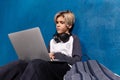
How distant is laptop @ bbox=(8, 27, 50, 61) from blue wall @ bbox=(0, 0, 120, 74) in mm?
440

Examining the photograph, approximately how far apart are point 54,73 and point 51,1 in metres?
0.78

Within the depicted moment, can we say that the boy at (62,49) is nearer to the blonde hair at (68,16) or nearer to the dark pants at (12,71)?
the blonde hair at (68,16)

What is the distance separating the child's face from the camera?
1708 mm

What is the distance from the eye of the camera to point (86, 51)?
1.70 metres

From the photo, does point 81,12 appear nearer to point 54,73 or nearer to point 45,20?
point 45,20

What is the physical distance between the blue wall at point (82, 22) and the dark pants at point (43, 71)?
42cm

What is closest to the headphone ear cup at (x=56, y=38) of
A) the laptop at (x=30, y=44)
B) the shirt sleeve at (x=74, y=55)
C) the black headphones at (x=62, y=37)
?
the black headphones at (x=62, y=37)

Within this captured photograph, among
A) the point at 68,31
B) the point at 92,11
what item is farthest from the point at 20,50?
the point at 92,11

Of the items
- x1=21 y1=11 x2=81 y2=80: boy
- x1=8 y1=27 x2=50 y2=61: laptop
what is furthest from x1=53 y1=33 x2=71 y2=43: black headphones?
x1=8 y1=27 x2=50 y2=61: laptop

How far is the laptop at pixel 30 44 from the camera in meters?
1.32

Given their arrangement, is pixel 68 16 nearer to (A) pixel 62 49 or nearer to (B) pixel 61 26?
(B) pixel 61 26

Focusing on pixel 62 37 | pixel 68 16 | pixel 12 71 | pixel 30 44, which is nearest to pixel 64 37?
pixel 62 37

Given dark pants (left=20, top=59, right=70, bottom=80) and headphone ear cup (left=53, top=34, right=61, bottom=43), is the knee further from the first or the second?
headphone ear cup (left=53, top=34, right=61, bottom=43)

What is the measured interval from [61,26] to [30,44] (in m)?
0.40
